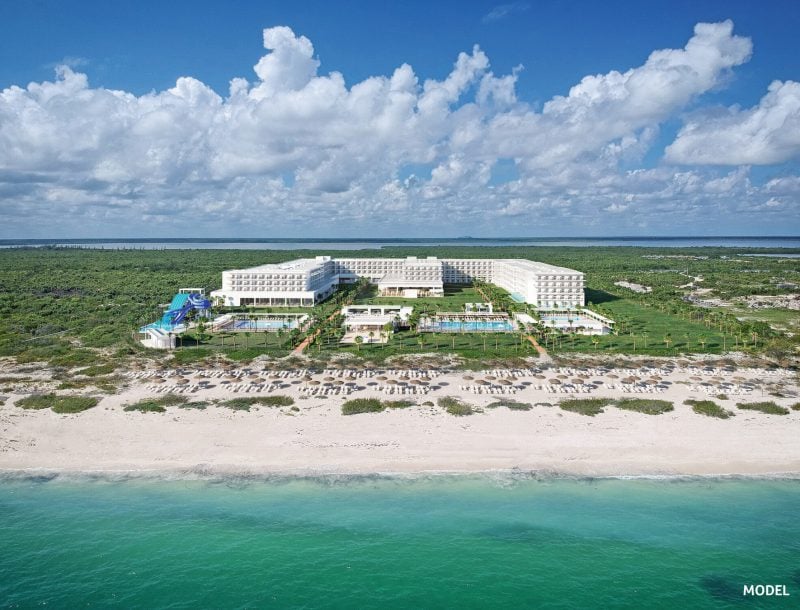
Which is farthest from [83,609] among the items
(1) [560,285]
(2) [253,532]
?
(1) [560,285]

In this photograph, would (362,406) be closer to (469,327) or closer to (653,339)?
(469,327)

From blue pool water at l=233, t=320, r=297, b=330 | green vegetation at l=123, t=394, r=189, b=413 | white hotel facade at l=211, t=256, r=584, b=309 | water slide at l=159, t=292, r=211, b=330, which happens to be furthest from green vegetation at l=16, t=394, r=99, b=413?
white hotel facade at l=211, t=256, r=584, b=309

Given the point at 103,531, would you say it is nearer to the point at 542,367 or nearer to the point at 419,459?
the point at 419,459

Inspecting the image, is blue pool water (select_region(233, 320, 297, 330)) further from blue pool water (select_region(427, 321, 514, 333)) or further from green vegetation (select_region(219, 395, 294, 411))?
green vegetation (select_region(219, 395, 294, 411))

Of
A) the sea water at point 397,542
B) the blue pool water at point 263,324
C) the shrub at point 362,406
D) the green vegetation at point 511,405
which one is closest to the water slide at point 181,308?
the blue pool water at point 263,324

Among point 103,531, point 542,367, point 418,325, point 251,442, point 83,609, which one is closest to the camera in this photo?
point 83,609

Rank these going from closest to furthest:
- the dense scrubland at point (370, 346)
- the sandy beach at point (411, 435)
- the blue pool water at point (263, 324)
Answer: the sandy beach at point (411, 435) < the dense scrubland at point (370, 346) < the blue pool water at point (263, 324)

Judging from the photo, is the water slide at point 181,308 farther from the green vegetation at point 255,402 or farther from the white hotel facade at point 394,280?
the green vegetation at point 255,402
